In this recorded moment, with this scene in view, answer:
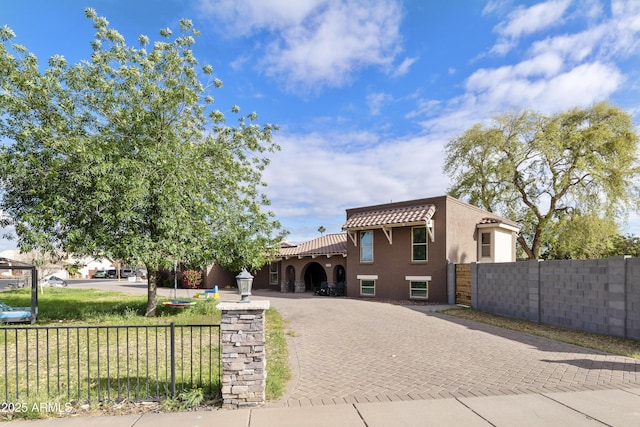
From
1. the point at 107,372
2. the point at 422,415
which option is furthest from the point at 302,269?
the point at 422,415

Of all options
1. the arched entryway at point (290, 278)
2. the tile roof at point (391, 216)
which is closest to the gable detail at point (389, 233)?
the tile roof at point (391, 216)

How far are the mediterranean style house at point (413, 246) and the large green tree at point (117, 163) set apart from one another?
832 cm

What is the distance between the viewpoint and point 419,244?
1866cm

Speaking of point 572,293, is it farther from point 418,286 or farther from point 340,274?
point 340,274

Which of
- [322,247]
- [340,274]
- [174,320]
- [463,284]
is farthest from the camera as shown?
[322,247]

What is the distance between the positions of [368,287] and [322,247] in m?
5.87

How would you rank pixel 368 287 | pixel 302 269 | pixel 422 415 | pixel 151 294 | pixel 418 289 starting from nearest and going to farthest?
pixel 422 415
pixel 151 294
pixel 418 289
pixel 368 287
pixel 302 269

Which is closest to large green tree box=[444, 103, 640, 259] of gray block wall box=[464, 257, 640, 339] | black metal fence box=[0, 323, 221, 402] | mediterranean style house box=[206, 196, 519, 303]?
mediterranean style house box=[206, 196, 519, 303]

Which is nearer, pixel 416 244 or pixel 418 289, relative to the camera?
pixel 418 289

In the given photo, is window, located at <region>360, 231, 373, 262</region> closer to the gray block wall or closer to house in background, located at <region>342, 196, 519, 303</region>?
house in background, located at <region>342, 196, 519, 303</region>

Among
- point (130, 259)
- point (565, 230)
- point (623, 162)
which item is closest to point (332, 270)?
point (130, 259)

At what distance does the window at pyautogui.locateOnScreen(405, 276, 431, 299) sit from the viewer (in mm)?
18172

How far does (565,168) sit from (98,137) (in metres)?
27.6

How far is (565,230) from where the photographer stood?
25328 millimetres
